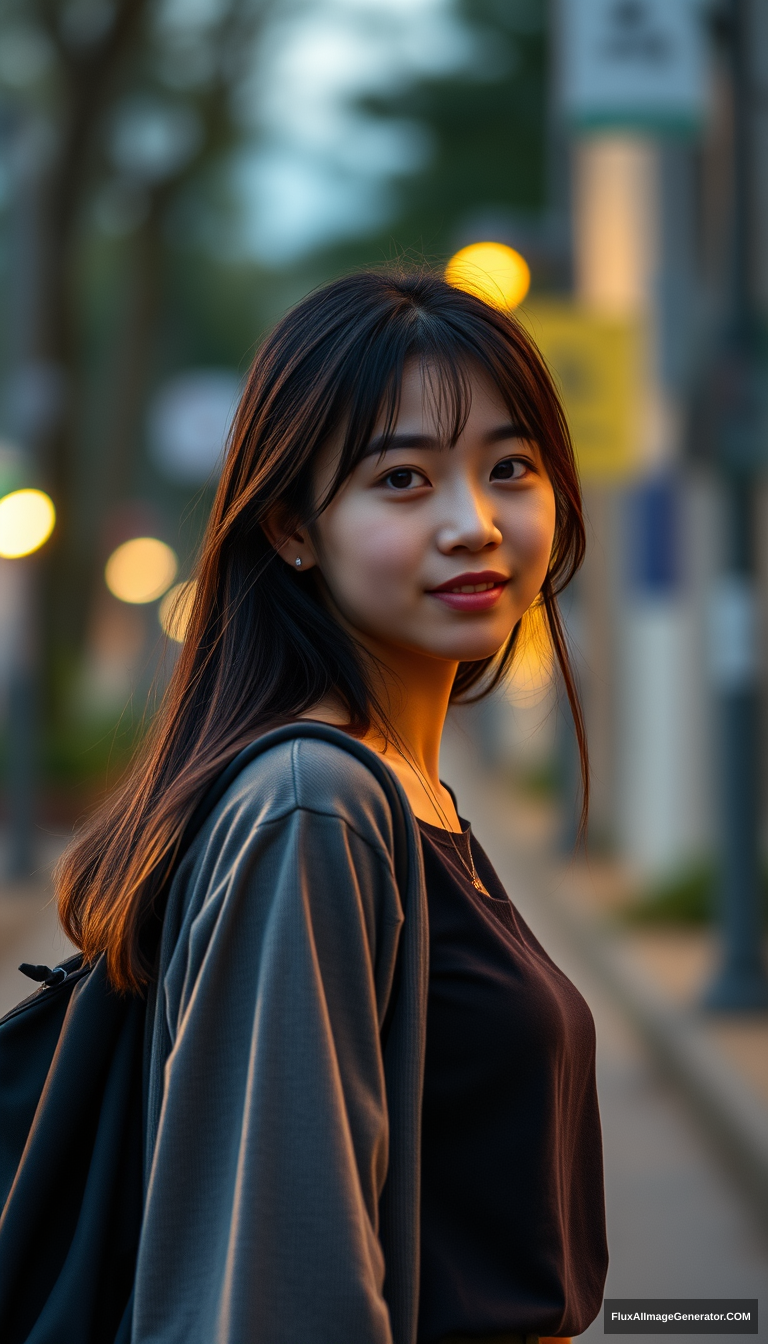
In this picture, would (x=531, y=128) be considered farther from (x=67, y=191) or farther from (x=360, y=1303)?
(x=360, y=1303)

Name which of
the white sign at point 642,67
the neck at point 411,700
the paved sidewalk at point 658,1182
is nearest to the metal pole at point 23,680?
the paved sidewalk at point 658,1182

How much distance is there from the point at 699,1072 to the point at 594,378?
520cm

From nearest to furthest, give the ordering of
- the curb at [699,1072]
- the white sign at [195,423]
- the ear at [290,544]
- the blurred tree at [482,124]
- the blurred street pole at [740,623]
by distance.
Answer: the ear at [290,544]
the curb at [699,1072]
the blurred street pole at [740,623]
the white sign at [195,423]
the blurred tree at [482,124]

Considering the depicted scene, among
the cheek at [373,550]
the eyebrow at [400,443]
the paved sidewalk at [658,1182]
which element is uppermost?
the eyebrow at [400,443]

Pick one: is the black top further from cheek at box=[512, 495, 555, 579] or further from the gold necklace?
cheek at box=[512, 495, 555, 579]

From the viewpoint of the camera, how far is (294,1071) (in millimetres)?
1258

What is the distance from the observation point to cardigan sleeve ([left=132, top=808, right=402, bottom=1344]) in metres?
1.24

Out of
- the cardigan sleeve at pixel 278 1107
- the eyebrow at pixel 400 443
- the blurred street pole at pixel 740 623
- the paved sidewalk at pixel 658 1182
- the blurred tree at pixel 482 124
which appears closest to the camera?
the cardigan sleeve at pixel 278 1107

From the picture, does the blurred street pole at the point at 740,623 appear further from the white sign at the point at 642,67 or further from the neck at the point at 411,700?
the neck at the point at 411,700

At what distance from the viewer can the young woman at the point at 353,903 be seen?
4.15ft

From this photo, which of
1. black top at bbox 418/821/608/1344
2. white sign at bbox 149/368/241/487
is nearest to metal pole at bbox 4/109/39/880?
white sign at bbox 149/368/241/487

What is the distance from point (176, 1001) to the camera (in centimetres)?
139

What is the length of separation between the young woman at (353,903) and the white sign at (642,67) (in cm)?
638

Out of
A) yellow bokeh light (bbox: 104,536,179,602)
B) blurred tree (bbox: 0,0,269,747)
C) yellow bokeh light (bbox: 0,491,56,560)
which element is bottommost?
yellow bokeh light (bbox: 0,491,56,560)
